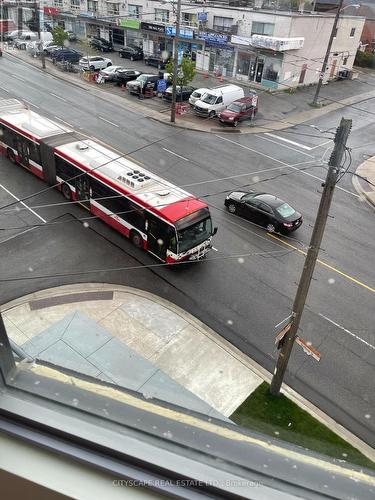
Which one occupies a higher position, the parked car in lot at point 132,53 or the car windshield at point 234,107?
the parked car in lot at point 132,53

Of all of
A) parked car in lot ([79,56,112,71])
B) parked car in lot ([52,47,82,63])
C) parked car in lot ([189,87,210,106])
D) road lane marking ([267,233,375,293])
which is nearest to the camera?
road lane marking ([267,233,375,293])

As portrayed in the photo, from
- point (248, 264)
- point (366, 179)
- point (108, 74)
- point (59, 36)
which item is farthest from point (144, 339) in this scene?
point (59, 36)

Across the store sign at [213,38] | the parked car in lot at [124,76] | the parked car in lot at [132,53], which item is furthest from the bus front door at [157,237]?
the parked car in lot at [132,53]

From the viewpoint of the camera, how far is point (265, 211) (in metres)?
17.1

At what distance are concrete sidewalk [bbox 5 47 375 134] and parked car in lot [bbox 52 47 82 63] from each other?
1030 millimetres

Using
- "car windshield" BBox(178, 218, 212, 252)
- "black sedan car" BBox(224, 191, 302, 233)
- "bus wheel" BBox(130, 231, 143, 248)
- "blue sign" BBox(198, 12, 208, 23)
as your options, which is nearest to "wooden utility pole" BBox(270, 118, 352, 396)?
"car windshield" BBox(178, 218, 212, 252)

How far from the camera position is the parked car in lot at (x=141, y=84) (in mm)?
33719

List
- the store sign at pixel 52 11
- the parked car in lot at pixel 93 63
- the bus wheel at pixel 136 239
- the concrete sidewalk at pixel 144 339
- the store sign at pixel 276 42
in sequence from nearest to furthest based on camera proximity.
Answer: the concrete sidewalk at pixel 144 339 < the bus wheel at pixel 136 239 < the store sign at pixel 276 42 < the store sign at pixel 52 11 < the parked car in lot at pixel 93 63

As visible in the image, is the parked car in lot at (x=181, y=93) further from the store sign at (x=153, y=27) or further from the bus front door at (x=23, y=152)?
the bus front door at (x=23, y=152)

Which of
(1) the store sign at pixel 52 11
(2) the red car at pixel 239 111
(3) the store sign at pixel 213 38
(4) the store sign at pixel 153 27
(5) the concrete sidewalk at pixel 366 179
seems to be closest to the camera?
(5) the concrete sidewalk at pixel 366 179

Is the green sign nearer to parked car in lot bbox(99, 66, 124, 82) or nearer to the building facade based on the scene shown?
the building facade

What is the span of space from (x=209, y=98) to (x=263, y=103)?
226 inches

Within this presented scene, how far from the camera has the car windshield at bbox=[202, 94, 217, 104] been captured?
1207 inches

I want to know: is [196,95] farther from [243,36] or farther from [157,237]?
[157,237]
